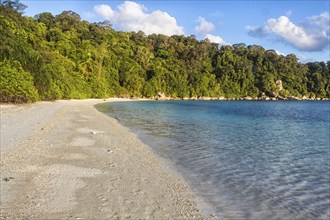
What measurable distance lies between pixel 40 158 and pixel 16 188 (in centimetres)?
385

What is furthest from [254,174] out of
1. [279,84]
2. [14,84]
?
[279,84]

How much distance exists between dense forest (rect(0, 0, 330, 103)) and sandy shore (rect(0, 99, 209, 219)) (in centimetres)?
2866

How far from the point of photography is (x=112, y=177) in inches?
398

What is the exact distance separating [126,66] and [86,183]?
104937 mm

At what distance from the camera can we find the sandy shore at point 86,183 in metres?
7.19

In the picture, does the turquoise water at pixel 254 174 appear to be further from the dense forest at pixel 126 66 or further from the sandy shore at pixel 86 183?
the dense forest at pixel 126 66

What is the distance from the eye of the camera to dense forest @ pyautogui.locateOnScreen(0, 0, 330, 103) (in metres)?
49.1

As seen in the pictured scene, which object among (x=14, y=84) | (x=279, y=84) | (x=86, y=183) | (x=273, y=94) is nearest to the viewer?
(x=86, y=183)

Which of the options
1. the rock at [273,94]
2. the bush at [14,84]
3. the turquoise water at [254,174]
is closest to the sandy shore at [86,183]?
the turquoise water at [254,174]

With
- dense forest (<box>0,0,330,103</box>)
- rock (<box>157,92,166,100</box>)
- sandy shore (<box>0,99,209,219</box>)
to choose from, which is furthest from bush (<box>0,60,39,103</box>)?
rock (<box>157,92,166,100</box>)

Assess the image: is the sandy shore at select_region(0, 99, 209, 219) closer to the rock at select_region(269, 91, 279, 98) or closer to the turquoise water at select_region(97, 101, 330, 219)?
the turquoise water at select_region(97, 101, 330, 219)

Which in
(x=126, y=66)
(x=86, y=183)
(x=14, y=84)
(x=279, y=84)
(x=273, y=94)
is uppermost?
(x=126, y=66)

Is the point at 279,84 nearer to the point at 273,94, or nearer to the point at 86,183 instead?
the point at 273,94

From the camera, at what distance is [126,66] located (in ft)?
367
